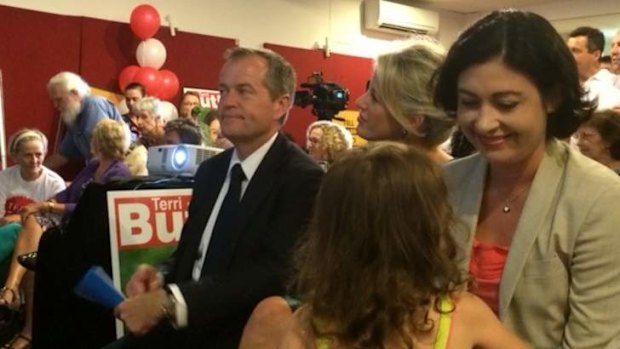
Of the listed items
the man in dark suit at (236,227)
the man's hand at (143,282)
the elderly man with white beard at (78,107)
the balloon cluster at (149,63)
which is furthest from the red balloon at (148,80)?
the man's hand at (143,282)

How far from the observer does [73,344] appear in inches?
97.6

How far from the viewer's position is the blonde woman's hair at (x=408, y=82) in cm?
175

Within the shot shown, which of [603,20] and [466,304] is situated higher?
[603,20]

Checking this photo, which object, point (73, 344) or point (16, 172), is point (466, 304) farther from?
point (16, 172)

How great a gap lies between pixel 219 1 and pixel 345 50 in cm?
176

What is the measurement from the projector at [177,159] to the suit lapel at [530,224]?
1.55 meters

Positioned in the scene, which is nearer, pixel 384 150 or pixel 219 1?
pixel 384 150

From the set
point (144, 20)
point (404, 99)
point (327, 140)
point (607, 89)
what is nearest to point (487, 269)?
point (404, 99)

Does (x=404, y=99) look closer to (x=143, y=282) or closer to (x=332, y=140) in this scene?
(x=143, y=282)

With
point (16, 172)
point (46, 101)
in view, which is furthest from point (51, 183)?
point (46, 101)

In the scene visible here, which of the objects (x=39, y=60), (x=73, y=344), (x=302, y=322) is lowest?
(x=73, y=344)

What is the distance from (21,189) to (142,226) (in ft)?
9.08

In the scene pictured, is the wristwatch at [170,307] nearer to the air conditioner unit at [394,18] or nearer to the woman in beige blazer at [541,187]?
the woman in beige blazer at [541,187]

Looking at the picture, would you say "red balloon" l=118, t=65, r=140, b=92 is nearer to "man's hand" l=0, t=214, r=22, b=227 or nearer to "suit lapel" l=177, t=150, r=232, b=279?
"man's hand" l=0, t=214, r=22, b=227
